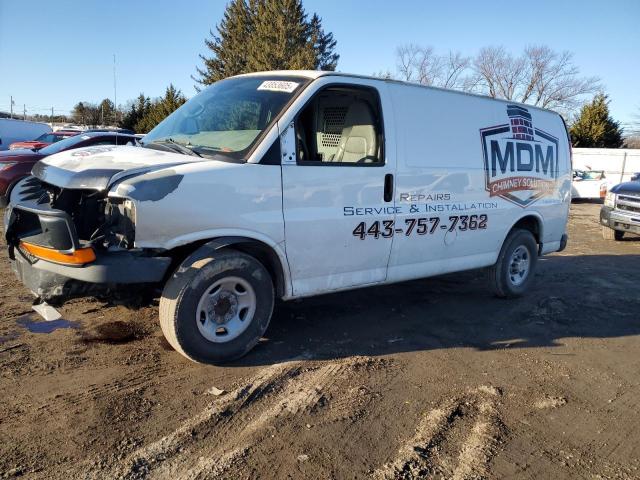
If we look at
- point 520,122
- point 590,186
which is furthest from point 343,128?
point 590,186

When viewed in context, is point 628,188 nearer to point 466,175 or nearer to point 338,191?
point 466,175

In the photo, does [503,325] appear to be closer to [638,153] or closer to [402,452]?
[402,452]

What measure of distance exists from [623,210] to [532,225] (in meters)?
6.65

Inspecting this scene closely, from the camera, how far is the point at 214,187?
3.77 metres

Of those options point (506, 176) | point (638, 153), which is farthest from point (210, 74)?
point (506, 176)

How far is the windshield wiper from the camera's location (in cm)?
417

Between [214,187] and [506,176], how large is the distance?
3772mm

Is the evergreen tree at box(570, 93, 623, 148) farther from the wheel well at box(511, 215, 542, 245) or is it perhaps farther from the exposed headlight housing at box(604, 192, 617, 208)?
the wheel well at box(511, 215, 542, 245)

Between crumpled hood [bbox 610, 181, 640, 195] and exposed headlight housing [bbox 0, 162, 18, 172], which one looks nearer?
exposed headlight housing [bbox 0, 162, 18, 172]

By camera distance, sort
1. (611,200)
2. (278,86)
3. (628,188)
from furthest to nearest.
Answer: (611,200) → (628,188) → (278,86)

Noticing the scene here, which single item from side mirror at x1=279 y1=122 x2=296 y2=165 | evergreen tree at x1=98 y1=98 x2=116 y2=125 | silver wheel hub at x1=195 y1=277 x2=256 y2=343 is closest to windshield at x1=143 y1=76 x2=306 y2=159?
side mirror at x1=279 y1=122 x2=296 y2=165

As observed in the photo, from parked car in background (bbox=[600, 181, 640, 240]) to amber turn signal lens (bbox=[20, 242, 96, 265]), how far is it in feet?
38.8

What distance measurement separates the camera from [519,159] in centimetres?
633

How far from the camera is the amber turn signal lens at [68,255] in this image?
350 centimetres
